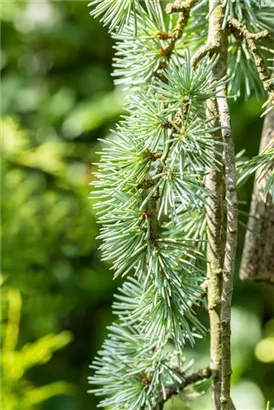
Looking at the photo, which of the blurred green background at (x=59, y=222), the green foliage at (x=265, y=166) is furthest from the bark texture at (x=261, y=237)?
the blurred green background at (x=59, y=222)

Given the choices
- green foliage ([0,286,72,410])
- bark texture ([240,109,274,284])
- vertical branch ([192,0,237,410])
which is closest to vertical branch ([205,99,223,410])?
vertical branch ([192,0,237,410])

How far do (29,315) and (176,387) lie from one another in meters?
0.91

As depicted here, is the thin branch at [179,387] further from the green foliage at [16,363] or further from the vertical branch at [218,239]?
the green foliage at [16,363]

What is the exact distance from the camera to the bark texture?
734mm

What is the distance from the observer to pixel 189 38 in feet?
2.47

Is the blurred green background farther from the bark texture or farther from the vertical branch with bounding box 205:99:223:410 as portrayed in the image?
the vertical branch with bounding box 205:99:223:410

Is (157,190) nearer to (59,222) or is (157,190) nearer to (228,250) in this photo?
(228,250)

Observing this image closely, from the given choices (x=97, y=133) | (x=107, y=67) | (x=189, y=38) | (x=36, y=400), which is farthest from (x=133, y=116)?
(x=107, y=67)

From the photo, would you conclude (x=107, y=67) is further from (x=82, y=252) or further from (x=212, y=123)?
(x=212, y=123)

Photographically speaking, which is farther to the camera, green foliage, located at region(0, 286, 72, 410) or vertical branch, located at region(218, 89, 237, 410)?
green foliage, located at region(0, 286, 72, 410)

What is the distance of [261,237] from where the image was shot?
76 centimetres

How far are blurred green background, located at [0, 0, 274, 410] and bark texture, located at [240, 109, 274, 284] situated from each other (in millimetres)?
469

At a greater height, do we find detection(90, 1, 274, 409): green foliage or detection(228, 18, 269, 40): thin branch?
detection(228, 18, 269, 40): thin branch

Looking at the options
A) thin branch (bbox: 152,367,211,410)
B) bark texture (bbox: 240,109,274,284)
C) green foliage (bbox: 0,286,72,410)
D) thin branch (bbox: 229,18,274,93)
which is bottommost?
thin branch (bbox: 152,367,211,410)
